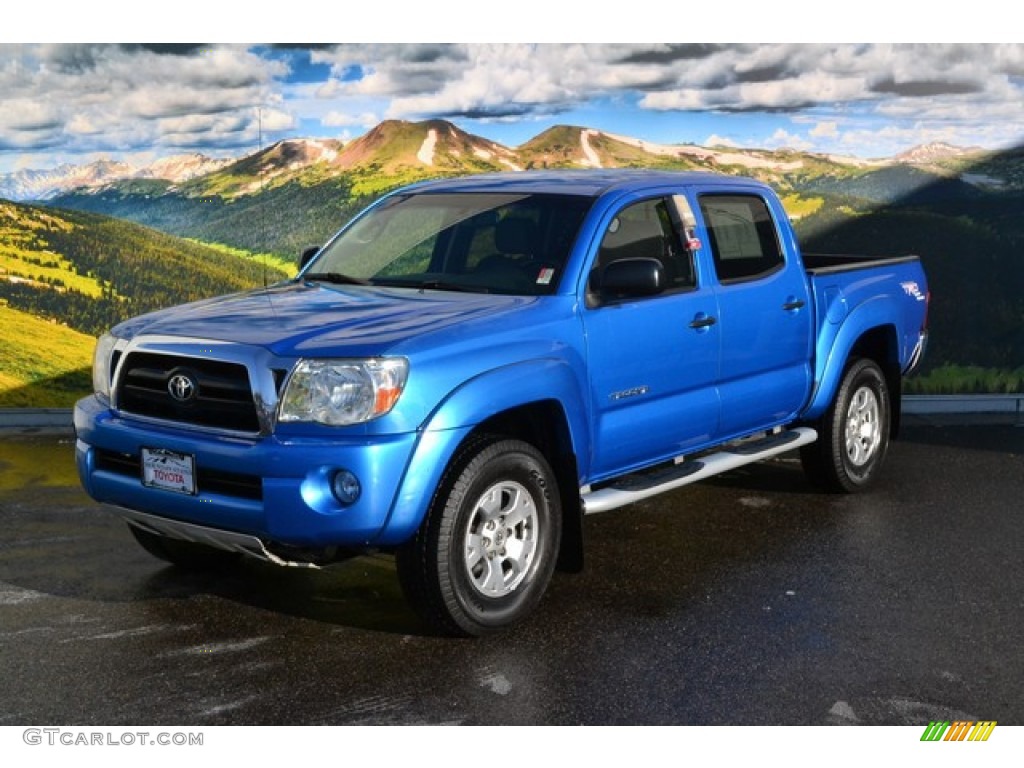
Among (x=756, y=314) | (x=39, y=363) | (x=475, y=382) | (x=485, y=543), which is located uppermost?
(x=475, y=382)

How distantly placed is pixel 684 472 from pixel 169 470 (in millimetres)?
2498

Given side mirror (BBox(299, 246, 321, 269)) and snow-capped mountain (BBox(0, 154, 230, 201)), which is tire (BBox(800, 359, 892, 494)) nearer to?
side mirror (BBox(299, 246, 321, 269))

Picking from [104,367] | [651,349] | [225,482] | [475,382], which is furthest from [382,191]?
[225,482]

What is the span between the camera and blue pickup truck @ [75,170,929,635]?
16.2 feet

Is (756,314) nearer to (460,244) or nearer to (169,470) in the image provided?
(460,244)

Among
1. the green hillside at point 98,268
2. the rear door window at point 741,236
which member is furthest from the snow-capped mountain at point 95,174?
the rear door window at point 741,236

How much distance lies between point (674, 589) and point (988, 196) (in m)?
6.60

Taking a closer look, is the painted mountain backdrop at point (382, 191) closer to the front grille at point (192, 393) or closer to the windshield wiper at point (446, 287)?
the windshield wiper at point (446, 287)

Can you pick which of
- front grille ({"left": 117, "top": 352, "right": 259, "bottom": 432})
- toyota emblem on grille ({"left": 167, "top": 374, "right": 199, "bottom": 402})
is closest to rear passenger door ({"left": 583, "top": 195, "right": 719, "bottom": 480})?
front grille ({"left": 117, "top": 352, "right": 259, "bottom": 432})

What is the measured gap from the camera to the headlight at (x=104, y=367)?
5641 mm

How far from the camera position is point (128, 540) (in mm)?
6945

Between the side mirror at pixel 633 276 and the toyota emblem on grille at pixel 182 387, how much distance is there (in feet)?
6.07

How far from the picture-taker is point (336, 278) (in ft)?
21.2
